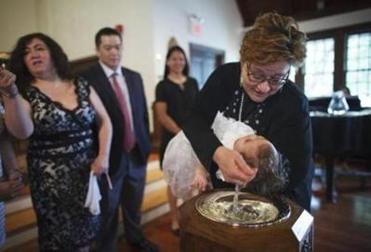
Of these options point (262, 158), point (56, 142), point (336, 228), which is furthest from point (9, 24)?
point (336, 228)

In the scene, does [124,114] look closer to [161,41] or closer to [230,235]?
[230,235]

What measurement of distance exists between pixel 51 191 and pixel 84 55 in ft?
12.2

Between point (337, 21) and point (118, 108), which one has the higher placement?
point (337, 21)

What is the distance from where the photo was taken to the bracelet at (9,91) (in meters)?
1.09

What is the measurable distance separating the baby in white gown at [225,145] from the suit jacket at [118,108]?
0.95 m

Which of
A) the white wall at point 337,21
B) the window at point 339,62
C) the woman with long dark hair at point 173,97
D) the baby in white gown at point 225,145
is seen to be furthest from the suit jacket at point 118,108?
the white wall at point 337,21

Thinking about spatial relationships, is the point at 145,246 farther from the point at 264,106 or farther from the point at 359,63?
the point at 359,63

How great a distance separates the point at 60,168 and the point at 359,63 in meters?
5.16

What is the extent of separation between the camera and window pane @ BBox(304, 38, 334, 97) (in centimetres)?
535

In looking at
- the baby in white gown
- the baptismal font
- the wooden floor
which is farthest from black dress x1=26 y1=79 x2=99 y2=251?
the baptismal font

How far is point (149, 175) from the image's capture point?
127 inches

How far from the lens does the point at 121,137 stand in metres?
1.88

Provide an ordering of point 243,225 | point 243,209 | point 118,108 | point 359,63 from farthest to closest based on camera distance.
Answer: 1. point 359,63
2. point 118,108
3. point 243,209
4. point 243,225

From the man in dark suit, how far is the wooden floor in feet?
0.71
